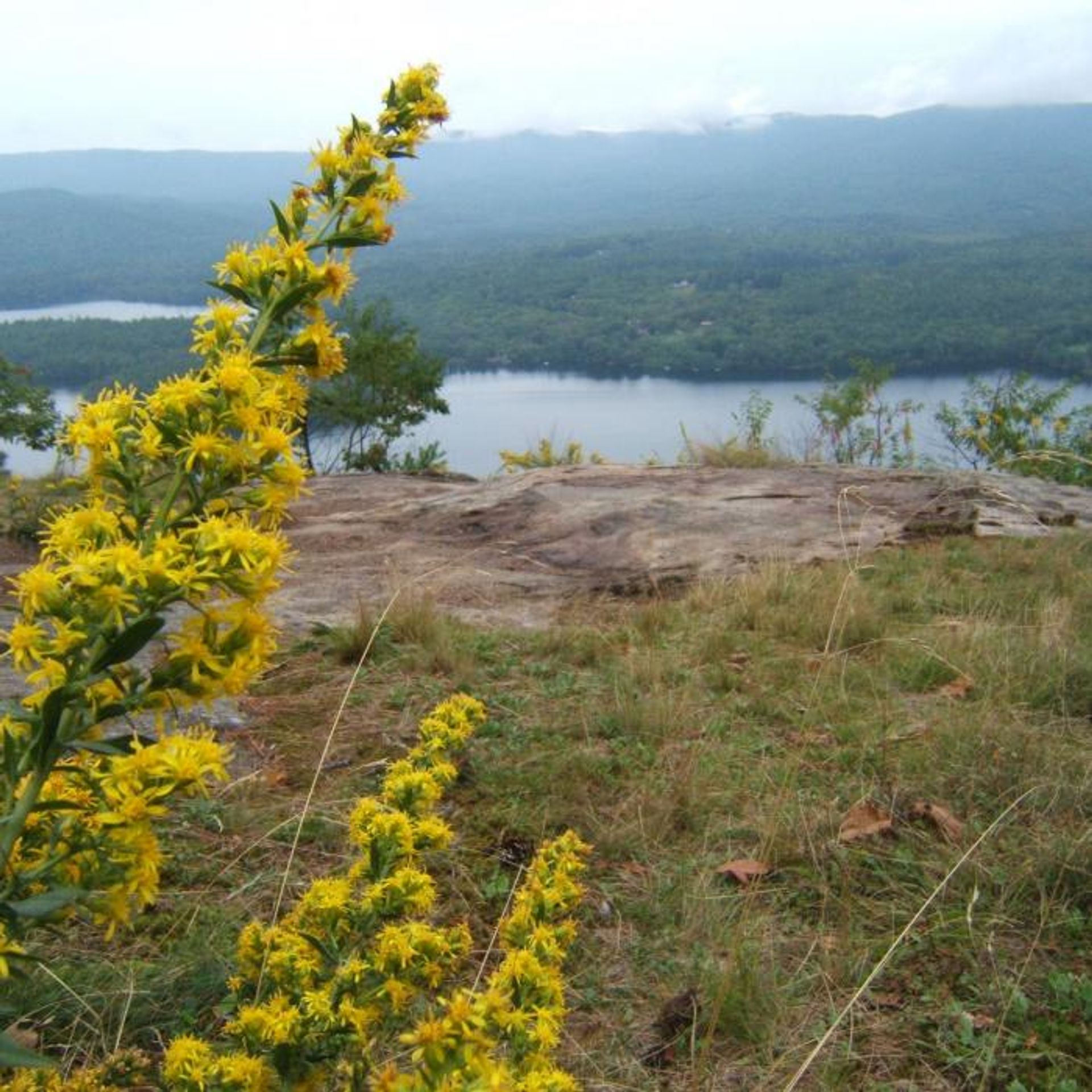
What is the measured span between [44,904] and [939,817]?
2671 millimetres

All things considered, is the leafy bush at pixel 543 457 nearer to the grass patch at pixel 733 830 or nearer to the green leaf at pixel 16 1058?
the grass patch at pixel 733 830

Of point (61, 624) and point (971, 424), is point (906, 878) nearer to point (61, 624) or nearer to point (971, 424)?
point (61, 624)

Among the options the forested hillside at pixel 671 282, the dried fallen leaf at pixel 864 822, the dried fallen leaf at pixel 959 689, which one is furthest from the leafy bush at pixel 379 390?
the forested hillside at pixel 671 282

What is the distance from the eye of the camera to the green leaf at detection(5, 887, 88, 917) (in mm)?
1241

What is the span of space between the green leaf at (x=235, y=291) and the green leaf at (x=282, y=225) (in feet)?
0.40

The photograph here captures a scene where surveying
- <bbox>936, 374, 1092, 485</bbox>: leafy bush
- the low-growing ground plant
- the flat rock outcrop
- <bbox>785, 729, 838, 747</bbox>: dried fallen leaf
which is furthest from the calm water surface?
<bbox>785, 729, 838, 747</bbox>: dried fallen leaf

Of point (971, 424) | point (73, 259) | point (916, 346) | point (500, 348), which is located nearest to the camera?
point (971, 424)

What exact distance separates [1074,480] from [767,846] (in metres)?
9.45

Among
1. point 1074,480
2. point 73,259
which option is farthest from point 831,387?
point 73,259

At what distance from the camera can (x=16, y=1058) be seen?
1.15 meters

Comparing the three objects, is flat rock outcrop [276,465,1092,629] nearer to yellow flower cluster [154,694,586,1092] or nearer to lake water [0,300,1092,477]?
yellow flower cluster [154,694,586,1092]

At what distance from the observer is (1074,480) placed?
10.8 m

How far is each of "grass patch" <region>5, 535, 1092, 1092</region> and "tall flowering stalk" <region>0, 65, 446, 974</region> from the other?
3.50 ft

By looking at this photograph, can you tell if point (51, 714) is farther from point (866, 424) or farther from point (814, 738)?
point (866, 424)
